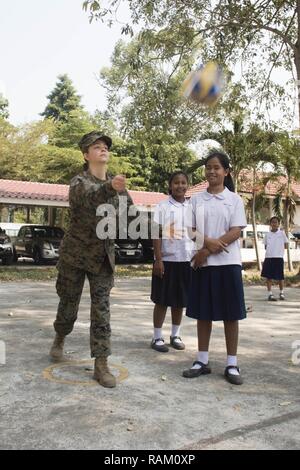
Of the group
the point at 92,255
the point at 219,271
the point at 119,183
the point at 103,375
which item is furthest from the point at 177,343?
the point at 119,183

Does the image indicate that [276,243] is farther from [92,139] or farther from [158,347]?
[92,139]

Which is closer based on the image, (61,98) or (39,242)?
(39,242)

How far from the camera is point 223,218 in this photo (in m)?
4.29

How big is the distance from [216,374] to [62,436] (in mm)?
1812

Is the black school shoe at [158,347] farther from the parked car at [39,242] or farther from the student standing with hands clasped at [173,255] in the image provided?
the parked car at [39,242]

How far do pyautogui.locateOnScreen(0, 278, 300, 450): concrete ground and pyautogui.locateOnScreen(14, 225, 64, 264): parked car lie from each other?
12.4 m

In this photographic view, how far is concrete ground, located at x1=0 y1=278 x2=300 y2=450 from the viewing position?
2934 mm

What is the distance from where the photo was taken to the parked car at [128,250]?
65.2 feet

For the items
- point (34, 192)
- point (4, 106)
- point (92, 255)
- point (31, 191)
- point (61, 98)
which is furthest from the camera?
point (61, 98)

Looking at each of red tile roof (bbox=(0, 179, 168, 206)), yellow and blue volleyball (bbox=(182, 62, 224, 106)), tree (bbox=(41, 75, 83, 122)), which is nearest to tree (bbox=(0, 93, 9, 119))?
tree (bbox=(41, 75, 83, 122))

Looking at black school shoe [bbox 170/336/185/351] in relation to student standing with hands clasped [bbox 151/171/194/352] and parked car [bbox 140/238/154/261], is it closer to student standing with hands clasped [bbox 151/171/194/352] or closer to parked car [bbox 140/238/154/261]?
student standing with hands clasped [bbox 151/171/194/352]

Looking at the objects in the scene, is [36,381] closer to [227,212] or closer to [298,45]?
[227,212]

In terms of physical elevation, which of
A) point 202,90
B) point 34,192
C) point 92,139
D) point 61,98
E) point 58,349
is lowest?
point 58,349

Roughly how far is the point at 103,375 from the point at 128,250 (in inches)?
628
